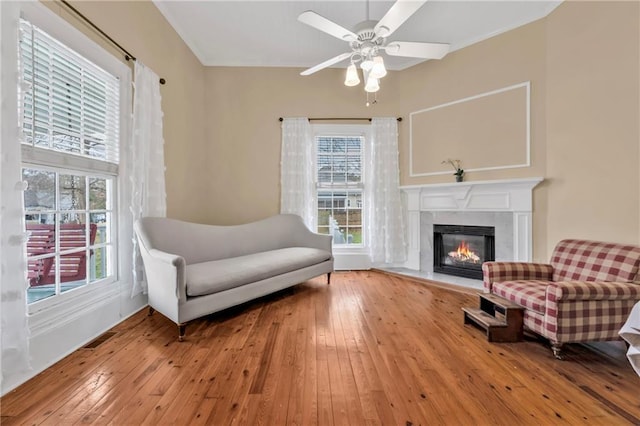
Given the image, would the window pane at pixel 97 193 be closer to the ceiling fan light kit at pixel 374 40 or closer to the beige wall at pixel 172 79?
the beige wall at pixel 172 79

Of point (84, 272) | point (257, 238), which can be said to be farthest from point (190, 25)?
point (84, 272)

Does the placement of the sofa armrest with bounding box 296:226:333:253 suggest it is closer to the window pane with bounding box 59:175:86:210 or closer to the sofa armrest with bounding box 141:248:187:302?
the sofa armrest with bounding box 141:248:187:302

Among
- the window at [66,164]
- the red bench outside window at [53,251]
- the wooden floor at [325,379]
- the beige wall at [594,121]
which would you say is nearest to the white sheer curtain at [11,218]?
the window at [66,164]

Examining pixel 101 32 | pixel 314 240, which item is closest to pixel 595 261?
pixel 314 240

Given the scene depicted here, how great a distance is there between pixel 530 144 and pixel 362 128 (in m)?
2.13

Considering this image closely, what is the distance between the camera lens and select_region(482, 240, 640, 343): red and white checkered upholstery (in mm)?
1711

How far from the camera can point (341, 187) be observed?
4070 millimetres

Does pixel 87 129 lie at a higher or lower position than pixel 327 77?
lower

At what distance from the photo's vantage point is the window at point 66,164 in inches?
63.5

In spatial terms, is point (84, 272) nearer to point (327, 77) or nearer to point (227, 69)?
point (227, 69)

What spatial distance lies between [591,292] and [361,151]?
3048 millimetres

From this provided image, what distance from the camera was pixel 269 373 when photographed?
1595mm

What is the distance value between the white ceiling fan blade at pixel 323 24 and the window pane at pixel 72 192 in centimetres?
211

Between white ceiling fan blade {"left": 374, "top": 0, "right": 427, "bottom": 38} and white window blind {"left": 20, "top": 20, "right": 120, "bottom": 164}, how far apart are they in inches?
89.0
